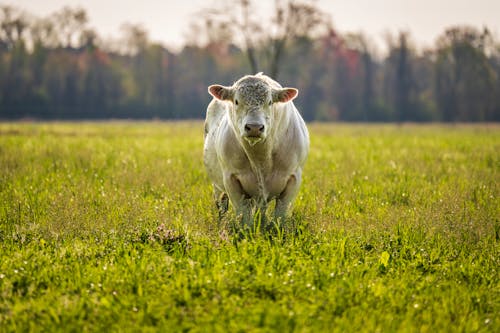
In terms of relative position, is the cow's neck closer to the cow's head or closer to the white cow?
the white cow

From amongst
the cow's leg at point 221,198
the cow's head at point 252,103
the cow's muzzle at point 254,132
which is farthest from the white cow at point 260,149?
the cow's leg at point 221,198

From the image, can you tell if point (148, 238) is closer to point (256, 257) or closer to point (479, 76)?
point (256, 257)

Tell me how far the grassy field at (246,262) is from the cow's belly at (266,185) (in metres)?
0.44

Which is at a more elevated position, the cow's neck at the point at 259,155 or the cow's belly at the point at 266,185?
the cow's neck at the point at 259,155

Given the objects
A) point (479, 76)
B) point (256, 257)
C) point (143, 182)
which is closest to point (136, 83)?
point (479, 76)

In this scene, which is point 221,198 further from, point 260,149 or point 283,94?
point 283,94

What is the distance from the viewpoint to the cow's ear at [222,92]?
662 cm

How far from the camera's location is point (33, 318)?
3.78 meters

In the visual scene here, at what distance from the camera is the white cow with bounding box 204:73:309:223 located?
6344 millimetres

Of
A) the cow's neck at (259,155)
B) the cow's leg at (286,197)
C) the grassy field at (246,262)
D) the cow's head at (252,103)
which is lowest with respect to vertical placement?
the grassy field at (246,262)

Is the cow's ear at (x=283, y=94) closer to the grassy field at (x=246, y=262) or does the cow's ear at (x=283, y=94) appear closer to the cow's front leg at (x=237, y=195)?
the cow's front leg at (x=237, y=195)

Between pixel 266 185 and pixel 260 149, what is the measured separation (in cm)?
48

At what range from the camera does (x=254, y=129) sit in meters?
5.88

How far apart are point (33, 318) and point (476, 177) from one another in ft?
28.5
